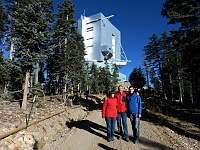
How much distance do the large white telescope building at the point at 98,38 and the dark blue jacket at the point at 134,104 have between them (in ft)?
171

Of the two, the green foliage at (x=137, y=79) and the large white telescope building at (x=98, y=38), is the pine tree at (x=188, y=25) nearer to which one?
the green foliage at (x=137, y=79)

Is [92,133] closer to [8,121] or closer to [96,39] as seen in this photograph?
[8,121]

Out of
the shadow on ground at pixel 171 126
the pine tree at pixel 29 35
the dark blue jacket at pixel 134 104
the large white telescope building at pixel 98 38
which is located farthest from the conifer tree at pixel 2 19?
the large white telescope building at pixel 98 38

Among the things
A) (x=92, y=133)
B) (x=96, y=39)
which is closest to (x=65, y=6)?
(x=92, y=133)

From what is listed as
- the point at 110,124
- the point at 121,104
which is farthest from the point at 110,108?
the point at 110,124

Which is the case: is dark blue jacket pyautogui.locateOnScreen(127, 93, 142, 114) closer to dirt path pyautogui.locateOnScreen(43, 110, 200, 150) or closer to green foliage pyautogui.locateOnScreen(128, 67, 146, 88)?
dirt path pyautogui.locateOnScreen(43, 110, 200, 150)

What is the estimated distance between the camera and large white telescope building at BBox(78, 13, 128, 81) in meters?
60.0

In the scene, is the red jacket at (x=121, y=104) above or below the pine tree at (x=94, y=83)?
below

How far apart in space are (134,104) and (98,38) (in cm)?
5655

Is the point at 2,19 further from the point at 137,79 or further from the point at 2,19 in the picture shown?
the point at 137,79

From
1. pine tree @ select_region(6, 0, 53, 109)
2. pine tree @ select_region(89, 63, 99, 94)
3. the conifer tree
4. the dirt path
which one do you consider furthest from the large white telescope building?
the dirt path

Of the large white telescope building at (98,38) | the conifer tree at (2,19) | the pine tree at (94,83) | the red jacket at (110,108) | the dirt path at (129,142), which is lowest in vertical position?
the dirt path at (129,142)

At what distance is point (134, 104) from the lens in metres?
6.52

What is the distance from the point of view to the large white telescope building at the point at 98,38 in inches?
2362
